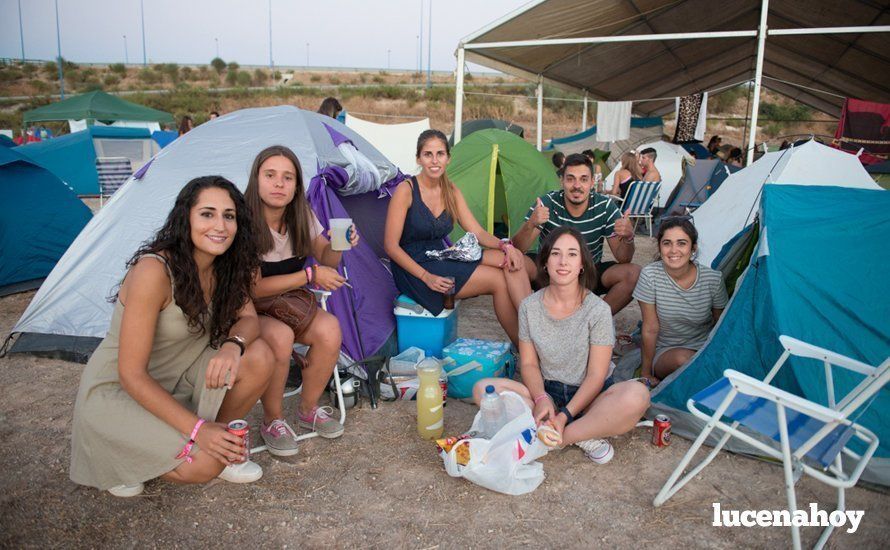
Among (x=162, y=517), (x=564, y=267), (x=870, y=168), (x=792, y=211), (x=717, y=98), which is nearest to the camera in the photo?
(x=162, y=517)

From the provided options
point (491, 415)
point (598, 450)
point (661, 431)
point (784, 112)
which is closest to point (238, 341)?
point (491, 415)

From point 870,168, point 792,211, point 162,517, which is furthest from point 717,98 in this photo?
point 162,517

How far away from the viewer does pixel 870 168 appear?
9117 millimetres

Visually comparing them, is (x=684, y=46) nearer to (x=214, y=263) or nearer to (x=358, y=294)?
(x=358, y=294)

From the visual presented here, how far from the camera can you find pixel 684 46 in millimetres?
11656

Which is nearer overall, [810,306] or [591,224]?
[810,306]

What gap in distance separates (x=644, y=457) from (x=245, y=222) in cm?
216

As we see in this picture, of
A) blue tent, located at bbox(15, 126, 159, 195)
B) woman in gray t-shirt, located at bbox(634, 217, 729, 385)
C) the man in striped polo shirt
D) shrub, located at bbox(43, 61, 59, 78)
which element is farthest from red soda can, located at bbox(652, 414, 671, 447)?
shrub, located at bbox(43, 61, 59, 78)

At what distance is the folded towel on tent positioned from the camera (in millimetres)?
13031

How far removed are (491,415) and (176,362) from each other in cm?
142

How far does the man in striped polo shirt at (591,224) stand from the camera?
4.00 m

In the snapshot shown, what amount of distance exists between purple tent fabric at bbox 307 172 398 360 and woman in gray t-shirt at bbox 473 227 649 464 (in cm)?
102

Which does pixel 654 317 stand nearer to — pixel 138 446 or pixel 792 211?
pixel 792 211

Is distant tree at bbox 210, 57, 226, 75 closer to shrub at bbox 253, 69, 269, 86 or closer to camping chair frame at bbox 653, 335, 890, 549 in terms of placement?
shrub at bbox 253, 69, 269, 86
